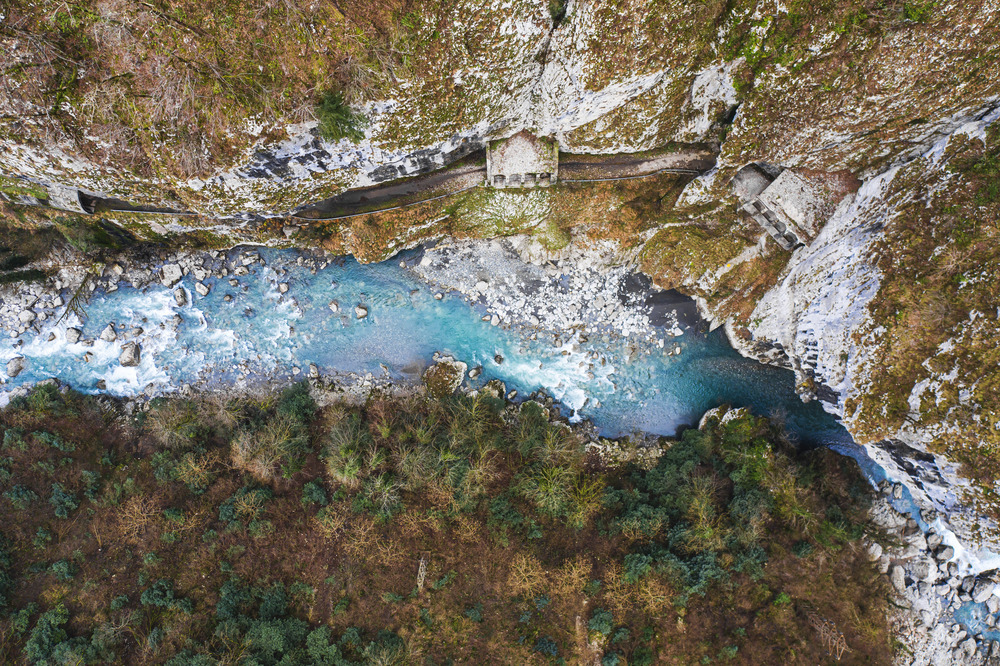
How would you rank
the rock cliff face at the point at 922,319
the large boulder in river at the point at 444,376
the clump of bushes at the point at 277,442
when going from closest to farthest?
1. the rock cliff face at the point at 922,319
2. the clump of bushes at the point at 277,442
3. the large boulder in river at the point at 444,376

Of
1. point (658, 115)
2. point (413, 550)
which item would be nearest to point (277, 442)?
point (413, 550)

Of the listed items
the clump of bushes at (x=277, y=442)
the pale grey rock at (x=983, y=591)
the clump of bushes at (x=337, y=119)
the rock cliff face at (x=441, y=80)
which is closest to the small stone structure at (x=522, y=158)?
the rock cliff face at (x=441, y=80)

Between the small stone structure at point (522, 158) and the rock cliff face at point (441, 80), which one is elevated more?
the small stone structure at point (522, 158)

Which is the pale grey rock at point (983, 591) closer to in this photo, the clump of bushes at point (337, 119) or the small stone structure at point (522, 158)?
the small stone structure at point (522, 158)

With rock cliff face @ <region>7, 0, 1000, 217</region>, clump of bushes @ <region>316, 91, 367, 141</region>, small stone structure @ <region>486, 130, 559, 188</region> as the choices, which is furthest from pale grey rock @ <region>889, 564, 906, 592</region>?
clump of bushes @ <region>316, 91, 367, 141</region>

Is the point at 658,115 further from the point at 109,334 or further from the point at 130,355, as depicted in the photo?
the point at 109,334

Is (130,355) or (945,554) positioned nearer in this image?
(945,554)
